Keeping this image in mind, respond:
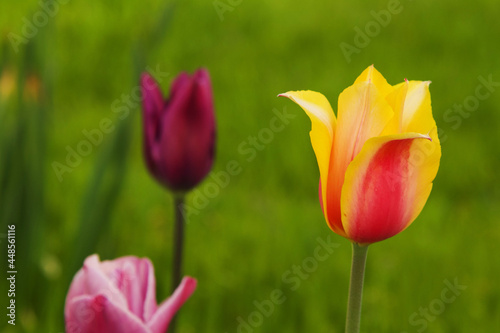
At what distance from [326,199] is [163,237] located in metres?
1.31

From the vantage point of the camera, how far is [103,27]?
2910 millimetres

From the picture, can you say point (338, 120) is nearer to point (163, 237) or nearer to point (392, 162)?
point (392, 162)

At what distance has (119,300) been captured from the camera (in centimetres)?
52

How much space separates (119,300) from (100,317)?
0.06 ft

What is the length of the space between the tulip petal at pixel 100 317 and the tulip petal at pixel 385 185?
157 mm

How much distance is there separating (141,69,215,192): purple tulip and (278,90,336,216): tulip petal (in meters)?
0.36

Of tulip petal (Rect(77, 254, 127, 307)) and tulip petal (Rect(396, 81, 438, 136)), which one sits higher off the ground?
tulip petal (Rect(396, 81, 438, 136))

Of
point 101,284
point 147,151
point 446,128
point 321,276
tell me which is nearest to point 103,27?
point 446,128

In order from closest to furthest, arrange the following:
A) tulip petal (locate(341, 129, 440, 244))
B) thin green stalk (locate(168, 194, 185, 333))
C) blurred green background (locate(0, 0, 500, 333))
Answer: tulip petal (locate(341, 129, 440, 244)) → thin green stalk (locate(168, 194, 185, 333)) → blurred green background (locate(0, 0, 500, 333))

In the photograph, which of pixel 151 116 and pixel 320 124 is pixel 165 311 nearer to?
pixel 320 124

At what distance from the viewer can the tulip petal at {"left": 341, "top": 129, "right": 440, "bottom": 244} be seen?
19.5 inches

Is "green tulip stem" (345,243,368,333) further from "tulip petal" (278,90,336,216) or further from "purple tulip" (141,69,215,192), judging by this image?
"purple tulip" (141,69,215,192)

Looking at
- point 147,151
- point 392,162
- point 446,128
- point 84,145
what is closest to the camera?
point 392,162

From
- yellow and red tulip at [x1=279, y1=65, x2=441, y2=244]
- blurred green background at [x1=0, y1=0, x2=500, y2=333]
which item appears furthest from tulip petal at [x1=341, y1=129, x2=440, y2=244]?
blurred green background at [x1=0, y1=0, x2=500, y2=333]
